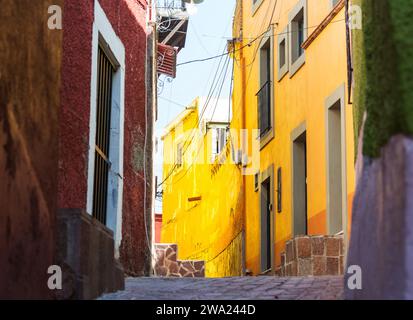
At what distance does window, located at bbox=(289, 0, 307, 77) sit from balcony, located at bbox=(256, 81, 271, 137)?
1.88 meters

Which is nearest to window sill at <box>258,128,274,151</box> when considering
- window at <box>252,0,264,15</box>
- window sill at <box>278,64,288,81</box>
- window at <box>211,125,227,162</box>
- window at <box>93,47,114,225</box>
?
window sill at <box>278,64,288,81</box>

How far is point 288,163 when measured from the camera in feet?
56.2

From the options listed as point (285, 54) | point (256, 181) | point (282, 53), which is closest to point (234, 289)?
point (285, 54)

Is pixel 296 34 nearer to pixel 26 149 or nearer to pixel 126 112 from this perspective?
pixel 126 112

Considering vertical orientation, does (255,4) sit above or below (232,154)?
above

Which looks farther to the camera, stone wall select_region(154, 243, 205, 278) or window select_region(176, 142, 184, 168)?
window select_region(176, 142, 184, 168)

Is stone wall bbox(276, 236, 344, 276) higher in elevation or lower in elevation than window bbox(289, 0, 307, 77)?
lower

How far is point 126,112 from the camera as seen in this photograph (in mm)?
12516

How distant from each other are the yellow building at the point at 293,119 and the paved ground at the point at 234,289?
11.0 ft

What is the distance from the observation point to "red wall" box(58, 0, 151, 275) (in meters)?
9.59

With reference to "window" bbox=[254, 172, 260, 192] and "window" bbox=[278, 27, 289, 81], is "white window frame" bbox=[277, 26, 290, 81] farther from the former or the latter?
"window" bbox=[254, 172, 260, 192]

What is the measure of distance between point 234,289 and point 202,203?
21192 millimetres

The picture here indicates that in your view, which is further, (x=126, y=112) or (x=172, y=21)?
(x=172, y=21)

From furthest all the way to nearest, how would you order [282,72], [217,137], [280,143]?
1. [217,137]
2. [282,72]
3. [280,143]
